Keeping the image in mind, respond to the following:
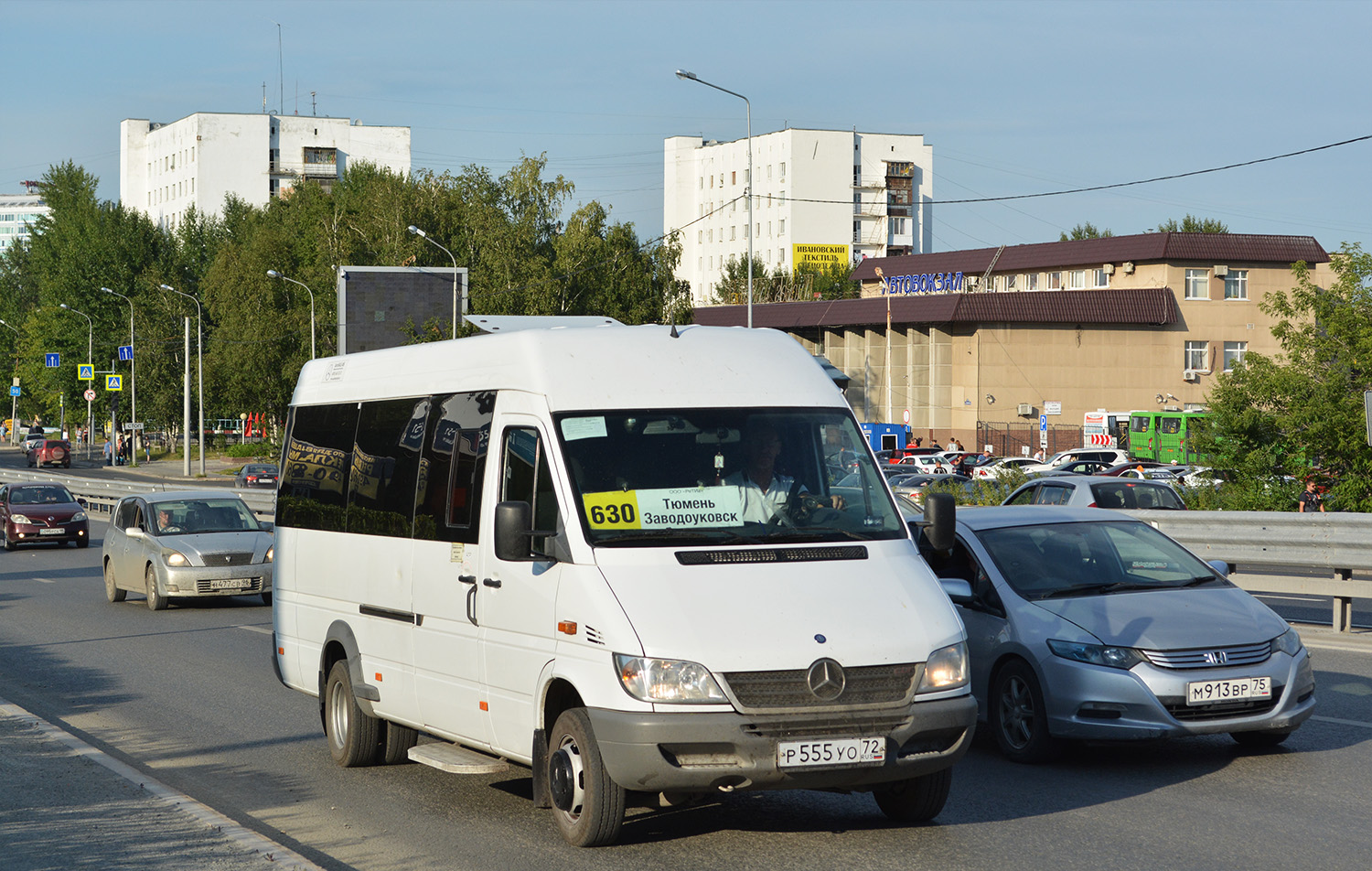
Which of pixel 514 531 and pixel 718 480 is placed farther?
pixel 718 480

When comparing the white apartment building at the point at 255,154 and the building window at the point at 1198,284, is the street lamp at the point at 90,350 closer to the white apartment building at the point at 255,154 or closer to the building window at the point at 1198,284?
the white apartment building at the point at 255,154

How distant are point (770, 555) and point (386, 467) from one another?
9.47 feet

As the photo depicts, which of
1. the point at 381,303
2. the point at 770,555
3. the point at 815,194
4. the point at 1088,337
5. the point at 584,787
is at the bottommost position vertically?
the point at 584,787

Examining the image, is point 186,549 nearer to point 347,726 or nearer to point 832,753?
point 347,726

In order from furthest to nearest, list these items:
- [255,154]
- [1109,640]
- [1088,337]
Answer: [255,154]
[1088,337]
[1109,640]

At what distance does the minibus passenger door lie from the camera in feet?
Answer: 21.7

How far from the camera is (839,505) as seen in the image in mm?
6844

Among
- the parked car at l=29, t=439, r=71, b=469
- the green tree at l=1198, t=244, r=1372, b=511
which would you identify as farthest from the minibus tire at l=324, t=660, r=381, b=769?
the parked car at l=29, t=439, r=71, b=469

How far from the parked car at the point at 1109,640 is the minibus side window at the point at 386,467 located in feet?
9.18

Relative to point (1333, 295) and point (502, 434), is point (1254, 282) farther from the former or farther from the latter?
point (502, 434)

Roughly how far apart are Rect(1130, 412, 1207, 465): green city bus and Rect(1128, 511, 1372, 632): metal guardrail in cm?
4557

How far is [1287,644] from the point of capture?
814cm

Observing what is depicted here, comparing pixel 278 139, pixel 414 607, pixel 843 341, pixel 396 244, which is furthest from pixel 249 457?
pixel 414 607

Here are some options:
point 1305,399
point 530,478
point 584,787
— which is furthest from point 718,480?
point 1305,399
